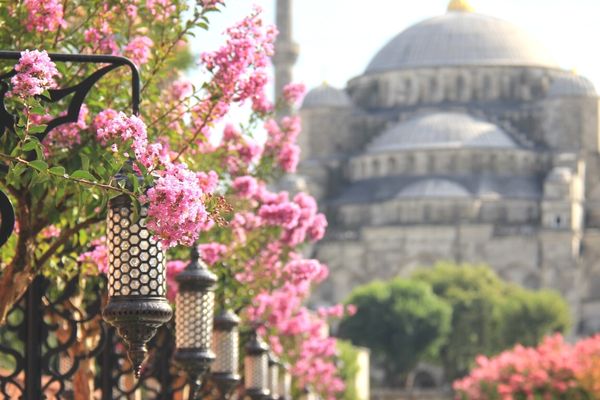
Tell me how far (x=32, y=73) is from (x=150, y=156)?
70cm

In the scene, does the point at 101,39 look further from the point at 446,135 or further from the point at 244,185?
the point at 446,135

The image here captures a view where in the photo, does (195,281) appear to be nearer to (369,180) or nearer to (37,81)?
(37,81)

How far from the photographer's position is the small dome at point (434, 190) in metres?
118

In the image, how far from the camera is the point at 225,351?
16.6m

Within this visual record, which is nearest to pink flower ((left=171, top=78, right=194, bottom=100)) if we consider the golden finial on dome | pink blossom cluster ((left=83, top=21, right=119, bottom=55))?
pink blossom cluster ((left=83, top=21, right=119, bottom=55))

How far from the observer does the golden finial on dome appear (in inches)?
5531

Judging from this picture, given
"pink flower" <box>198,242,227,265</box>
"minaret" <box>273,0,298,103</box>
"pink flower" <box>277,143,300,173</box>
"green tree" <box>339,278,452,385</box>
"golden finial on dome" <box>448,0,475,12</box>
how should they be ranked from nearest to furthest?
1. "pink flower" <box>198,242,227,265</box>
2. "pink flower" <box>277,143,300,173</box>
3. "green tree" <box>339,278,452,385</box>
4. "minaret" <box>273,0,298,103</box>
5. "golden finial on dome" <box>448,0,475,12</box>

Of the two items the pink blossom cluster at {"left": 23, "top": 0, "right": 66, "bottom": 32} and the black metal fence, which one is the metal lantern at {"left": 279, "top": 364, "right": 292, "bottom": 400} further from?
the pink blossom cluster at {"left": 23, "top": 0, "right": 66, "bottom": 32}

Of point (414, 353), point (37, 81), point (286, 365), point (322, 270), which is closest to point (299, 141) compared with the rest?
point (414, 353)

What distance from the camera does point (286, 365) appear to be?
30.5 m

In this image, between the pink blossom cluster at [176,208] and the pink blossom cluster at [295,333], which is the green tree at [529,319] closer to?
the pink blossom cluster at [295,333]

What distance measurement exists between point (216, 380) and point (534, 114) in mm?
111400

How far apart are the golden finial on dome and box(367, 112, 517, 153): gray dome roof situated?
16872 mm

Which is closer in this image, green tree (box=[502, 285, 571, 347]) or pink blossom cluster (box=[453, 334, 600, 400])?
pink blossom cluster (box=[453, 334, 600, 400])
